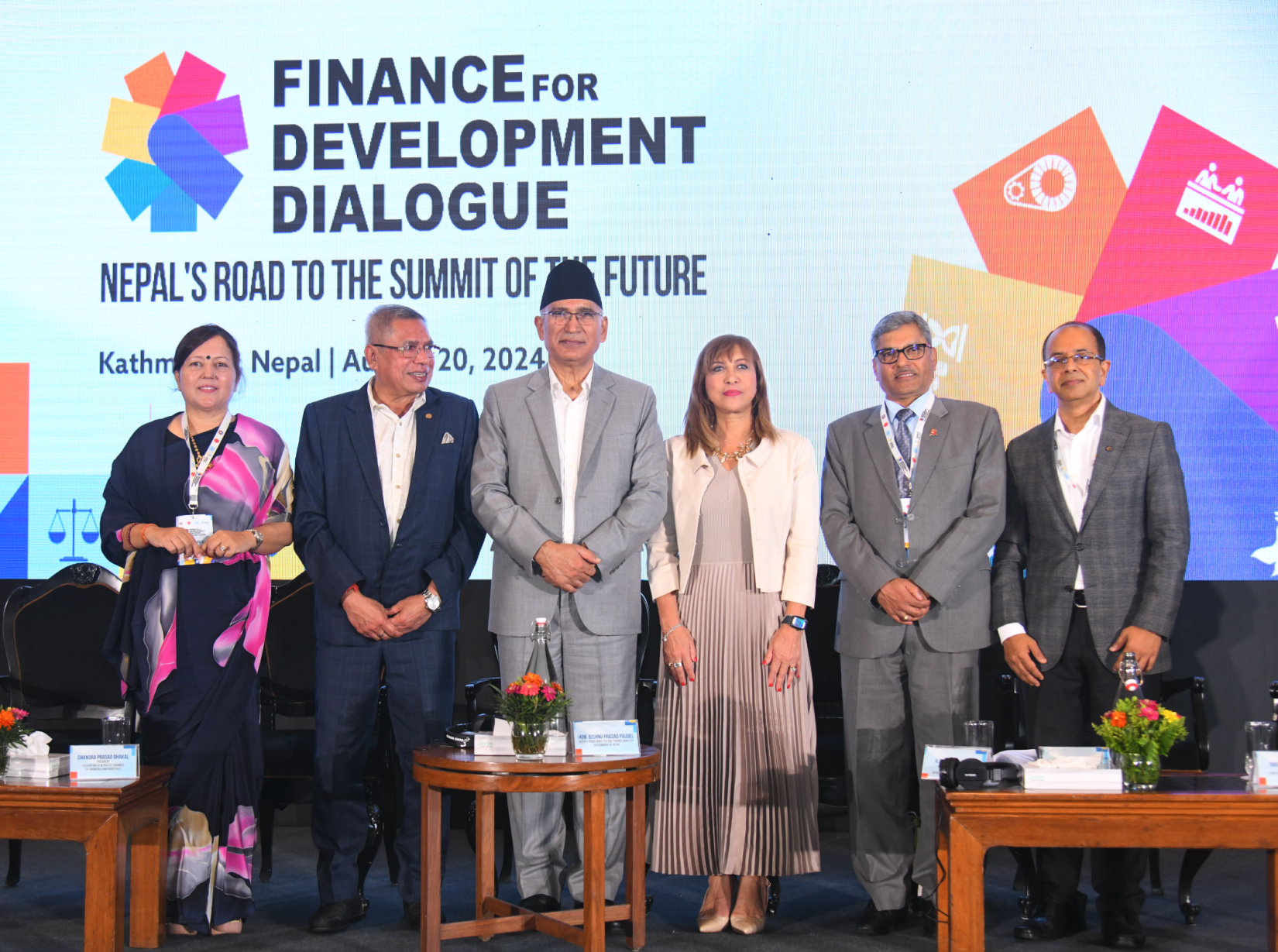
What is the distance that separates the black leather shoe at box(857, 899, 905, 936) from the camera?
340cm

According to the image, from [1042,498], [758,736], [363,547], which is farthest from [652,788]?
[1042,498]

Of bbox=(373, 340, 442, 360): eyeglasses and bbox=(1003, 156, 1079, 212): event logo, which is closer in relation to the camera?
bbox=(373, 340, 442, 360): eyeglasses

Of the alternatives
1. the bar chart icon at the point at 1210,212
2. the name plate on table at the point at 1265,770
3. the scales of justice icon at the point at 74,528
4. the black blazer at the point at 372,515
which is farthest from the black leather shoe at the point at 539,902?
the bar chart icon at the point at 1210,212

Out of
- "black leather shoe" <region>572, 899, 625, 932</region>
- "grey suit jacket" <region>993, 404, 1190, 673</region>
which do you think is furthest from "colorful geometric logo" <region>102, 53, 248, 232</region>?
"grey suit jacket" <region>993, 404, 1190, 673</region>

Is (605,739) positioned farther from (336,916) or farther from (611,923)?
(336,916)

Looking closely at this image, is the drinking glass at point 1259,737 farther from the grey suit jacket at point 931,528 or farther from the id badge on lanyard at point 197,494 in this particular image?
the id badge on lanyard at point 197,494

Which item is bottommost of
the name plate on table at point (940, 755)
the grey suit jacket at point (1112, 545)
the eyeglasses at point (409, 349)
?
the name plate on table at point (940, 755)

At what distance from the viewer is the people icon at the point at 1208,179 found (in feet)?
15.0

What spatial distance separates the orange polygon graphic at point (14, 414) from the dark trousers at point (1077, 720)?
3997 mm

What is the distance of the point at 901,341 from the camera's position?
11.6 feet

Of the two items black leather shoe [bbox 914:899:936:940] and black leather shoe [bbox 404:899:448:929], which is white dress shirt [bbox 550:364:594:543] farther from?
black leather shoe [bbox 914:899:936:940]

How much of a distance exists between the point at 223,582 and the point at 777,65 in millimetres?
2880

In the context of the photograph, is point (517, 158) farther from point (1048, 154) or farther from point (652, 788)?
point (652, 788)

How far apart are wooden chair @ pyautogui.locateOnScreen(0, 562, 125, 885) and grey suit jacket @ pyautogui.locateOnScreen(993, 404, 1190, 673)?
3.24m
